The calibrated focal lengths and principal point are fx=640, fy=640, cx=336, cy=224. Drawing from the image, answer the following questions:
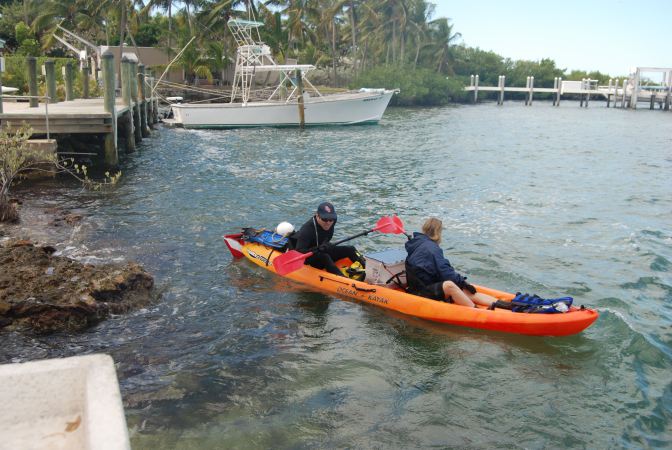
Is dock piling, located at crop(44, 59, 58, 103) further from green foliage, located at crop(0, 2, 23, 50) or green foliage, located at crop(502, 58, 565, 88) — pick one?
green foliage, located at crop(502, 58, 565, 88)

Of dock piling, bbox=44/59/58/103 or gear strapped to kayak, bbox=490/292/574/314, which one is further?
dock piling, bbox=44/59/58/103

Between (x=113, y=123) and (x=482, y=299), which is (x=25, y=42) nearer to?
(x=113, y=123)

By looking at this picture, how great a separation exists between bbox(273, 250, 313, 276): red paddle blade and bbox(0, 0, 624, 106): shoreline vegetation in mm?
21105

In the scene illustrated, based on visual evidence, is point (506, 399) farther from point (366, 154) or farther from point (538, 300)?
point (366, 154)

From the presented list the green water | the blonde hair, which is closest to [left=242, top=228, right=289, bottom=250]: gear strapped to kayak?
the green water

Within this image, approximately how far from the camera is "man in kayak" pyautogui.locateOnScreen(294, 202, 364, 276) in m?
8.71

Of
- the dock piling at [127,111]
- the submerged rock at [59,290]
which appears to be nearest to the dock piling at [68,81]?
the dock piling at [127,111]

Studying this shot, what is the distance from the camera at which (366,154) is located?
25.2 m

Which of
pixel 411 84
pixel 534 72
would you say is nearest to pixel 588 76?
pixel 534 72

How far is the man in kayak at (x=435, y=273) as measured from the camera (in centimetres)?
774

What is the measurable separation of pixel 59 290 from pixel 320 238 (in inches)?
135

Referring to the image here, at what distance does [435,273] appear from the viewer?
311 inches

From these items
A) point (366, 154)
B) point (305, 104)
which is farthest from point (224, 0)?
point (366, 154)

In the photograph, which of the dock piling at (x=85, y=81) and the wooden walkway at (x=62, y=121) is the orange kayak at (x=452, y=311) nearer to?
the wooden walkway at (x=62, y=121)
